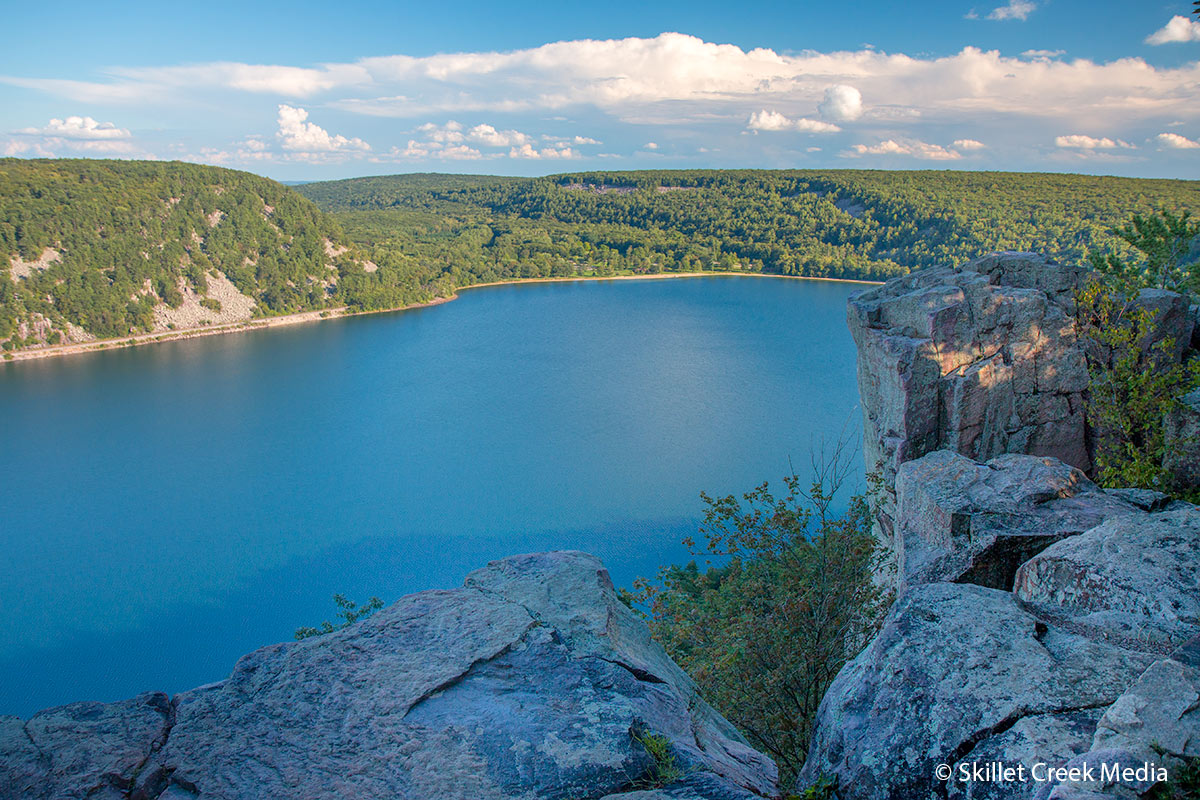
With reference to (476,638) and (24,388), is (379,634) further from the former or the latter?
(24,388)

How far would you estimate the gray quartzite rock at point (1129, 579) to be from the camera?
4843 mm

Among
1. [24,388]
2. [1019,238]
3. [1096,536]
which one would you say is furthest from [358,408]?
[1019,238]

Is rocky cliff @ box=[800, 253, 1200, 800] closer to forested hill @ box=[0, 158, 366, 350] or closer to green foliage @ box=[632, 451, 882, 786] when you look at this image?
green foliage @ box=[632, 451, 882, 786]

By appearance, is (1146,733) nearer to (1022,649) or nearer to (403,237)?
(1022,649)

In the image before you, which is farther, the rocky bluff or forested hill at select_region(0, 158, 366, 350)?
forested hill at select_region(0, 158, 366, 350)

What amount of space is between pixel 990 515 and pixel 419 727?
600 cm

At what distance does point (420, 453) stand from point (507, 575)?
114 feet

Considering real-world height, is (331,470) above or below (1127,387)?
below

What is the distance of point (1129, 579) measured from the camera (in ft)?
17.3

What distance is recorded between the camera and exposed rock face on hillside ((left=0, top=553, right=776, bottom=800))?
4270mm

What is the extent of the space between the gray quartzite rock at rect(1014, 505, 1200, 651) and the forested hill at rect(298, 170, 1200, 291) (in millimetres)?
74600

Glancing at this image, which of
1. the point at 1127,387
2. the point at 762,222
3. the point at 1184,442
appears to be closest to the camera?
the point at 1184,442

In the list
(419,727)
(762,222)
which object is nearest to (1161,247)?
(419,727)

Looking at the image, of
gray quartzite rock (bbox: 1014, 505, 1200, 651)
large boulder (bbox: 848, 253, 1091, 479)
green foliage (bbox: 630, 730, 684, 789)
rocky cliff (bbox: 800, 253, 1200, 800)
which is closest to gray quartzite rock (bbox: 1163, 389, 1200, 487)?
rocky cliff (bbox: 800, 253, 1200, 800)
